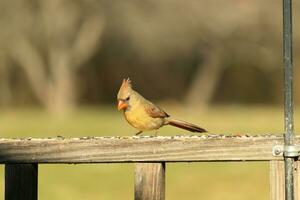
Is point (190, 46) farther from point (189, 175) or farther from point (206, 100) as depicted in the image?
point (189, 175)

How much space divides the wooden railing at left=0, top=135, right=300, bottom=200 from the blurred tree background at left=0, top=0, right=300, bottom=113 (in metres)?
29.7

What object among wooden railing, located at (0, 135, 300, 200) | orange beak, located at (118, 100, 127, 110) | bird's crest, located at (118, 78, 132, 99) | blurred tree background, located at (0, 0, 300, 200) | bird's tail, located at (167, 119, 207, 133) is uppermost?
blurred tree background, located at (0, 0, 300, 200)

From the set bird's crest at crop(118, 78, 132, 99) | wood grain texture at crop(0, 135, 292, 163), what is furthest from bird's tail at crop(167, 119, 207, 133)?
wood grain texture at crop(0, 135, 292, 163)

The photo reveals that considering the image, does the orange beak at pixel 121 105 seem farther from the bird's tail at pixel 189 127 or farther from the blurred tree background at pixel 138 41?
the blurred tree background at pixel 138 41

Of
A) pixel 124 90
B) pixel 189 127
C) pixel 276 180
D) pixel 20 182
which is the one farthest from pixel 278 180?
pixel 124 90

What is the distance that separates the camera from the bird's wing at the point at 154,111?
203 inches

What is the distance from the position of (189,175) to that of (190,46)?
75.6 feet

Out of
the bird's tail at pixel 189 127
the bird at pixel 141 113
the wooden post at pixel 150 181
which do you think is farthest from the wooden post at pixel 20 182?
the bird at pixel 141 113

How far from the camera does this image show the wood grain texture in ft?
8.80

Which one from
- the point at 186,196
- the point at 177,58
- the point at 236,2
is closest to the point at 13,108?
the point at 177,58

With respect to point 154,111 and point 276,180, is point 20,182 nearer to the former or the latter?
point 276,180

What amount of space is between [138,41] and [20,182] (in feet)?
107

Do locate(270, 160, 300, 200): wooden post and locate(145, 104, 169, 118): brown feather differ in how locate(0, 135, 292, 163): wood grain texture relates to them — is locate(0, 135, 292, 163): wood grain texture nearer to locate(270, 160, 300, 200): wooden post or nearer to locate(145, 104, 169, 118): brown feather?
locate(270, 160, 300, 200): wooden post

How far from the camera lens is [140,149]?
108 inches
